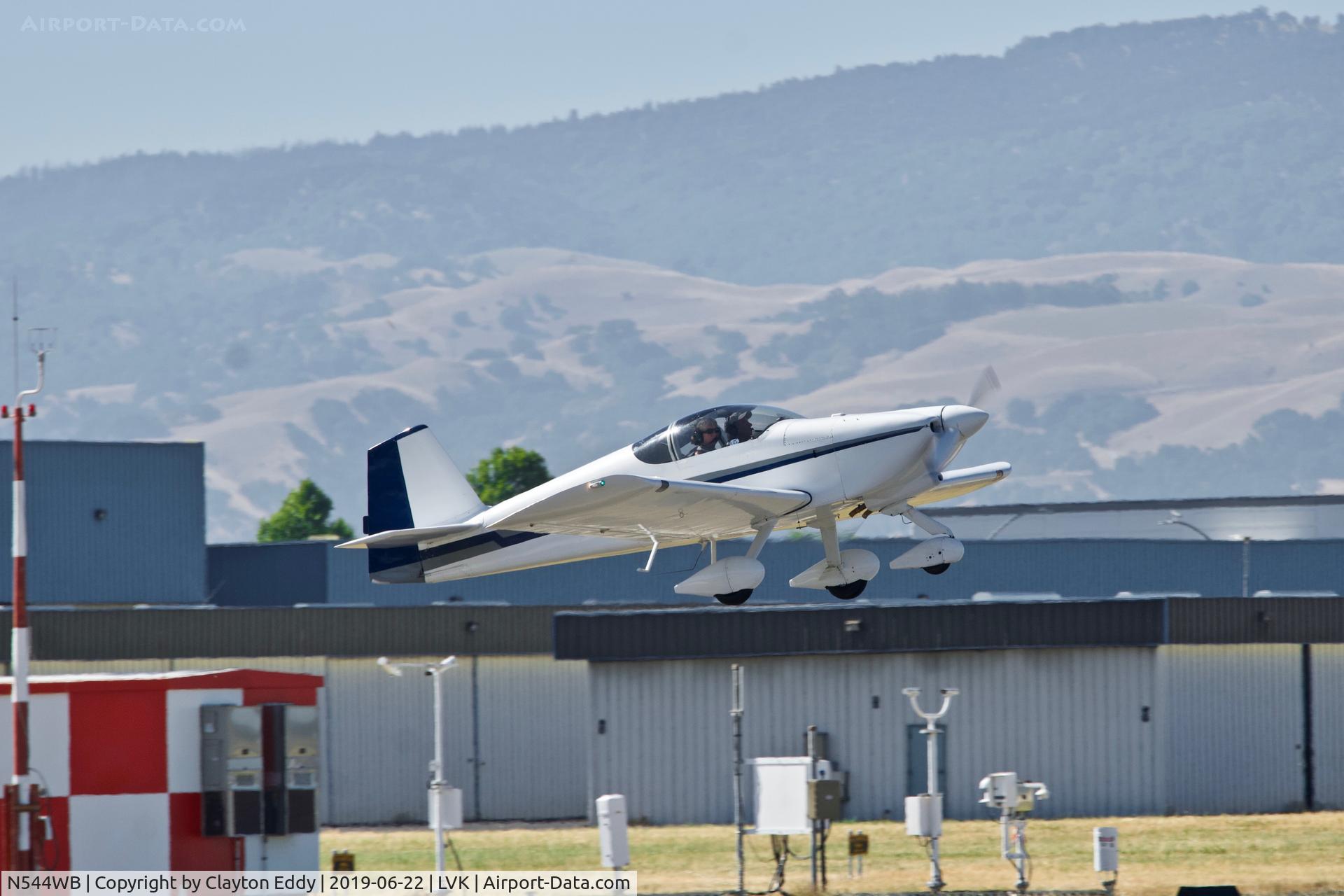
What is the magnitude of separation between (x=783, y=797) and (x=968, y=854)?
6.28m

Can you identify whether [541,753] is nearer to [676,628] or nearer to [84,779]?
[676,628]

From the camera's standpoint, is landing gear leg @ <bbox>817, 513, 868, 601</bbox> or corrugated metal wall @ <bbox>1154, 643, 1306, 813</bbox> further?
corrugated metal wall @ <bbox>1154, 643, 1306, 813</bbox>

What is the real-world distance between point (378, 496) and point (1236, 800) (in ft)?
67.7

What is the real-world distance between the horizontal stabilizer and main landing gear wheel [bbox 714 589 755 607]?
12.2 ft

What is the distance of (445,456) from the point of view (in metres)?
26.6

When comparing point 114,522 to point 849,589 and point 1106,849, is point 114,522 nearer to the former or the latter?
point 849,589

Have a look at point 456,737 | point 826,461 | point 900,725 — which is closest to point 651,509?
point 826,461

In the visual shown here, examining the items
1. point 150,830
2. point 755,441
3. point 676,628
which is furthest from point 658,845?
point 150,830

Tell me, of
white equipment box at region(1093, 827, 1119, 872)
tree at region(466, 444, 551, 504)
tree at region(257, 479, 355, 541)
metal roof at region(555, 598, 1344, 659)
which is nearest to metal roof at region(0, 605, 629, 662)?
metal roof at region(555, 598, 1344, 659)

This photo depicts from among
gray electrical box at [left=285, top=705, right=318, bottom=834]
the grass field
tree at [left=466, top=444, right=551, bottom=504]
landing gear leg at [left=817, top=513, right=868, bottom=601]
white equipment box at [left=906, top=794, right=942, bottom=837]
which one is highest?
tree at [left=466, top=444, right=551, bottom=504]

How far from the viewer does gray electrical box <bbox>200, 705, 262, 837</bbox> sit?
20.2 meters

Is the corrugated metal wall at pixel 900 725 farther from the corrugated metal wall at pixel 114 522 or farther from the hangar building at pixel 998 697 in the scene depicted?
the corrugated metal wall at pixel 114 522

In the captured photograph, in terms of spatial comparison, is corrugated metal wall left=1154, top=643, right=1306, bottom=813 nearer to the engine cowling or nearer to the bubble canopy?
the engine cowling

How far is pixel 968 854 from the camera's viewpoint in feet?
99.8
